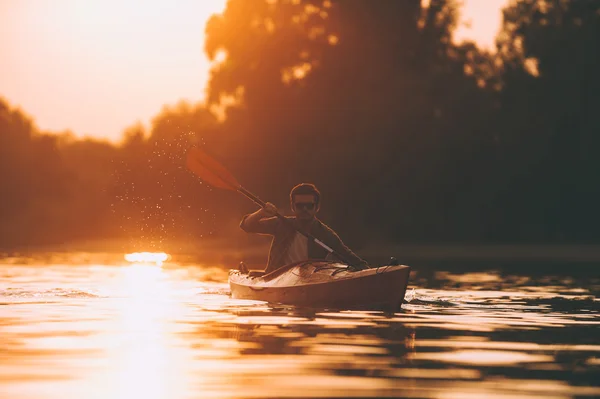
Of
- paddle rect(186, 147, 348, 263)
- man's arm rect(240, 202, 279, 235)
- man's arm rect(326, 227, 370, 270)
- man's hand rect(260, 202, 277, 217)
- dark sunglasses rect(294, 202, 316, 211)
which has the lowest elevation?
man's arm rect(326, 227, 370, 270)

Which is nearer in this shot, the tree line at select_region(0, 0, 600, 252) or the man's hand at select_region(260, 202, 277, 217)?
the man's hand at select_region(260, 202, 277, 217)

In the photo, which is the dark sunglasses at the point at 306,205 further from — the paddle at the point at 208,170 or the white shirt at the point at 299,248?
the paddle at the point at 208,170

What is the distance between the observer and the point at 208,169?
2023cm

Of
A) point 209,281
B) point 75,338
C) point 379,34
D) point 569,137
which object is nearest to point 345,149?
point 379,34

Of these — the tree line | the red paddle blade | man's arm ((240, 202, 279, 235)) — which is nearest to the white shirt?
man's arm ((240, 202, 279, 235))

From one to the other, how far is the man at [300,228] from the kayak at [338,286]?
0.42 metres

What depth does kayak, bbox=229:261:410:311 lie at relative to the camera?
16406mm

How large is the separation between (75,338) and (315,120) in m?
40.2

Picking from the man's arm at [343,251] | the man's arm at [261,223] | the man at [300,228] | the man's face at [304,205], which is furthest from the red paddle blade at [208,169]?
the man's arm at [343,251]

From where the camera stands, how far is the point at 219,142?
53.6 meters

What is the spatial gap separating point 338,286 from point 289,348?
16.3ft

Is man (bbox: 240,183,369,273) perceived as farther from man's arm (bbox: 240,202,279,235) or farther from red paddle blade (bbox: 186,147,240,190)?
red paddle blade (bbox: 186,147,240,190)

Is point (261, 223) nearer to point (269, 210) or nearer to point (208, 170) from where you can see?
point (269, 210)

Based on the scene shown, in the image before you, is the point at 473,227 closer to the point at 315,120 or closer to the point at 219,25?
the point at 315,120
